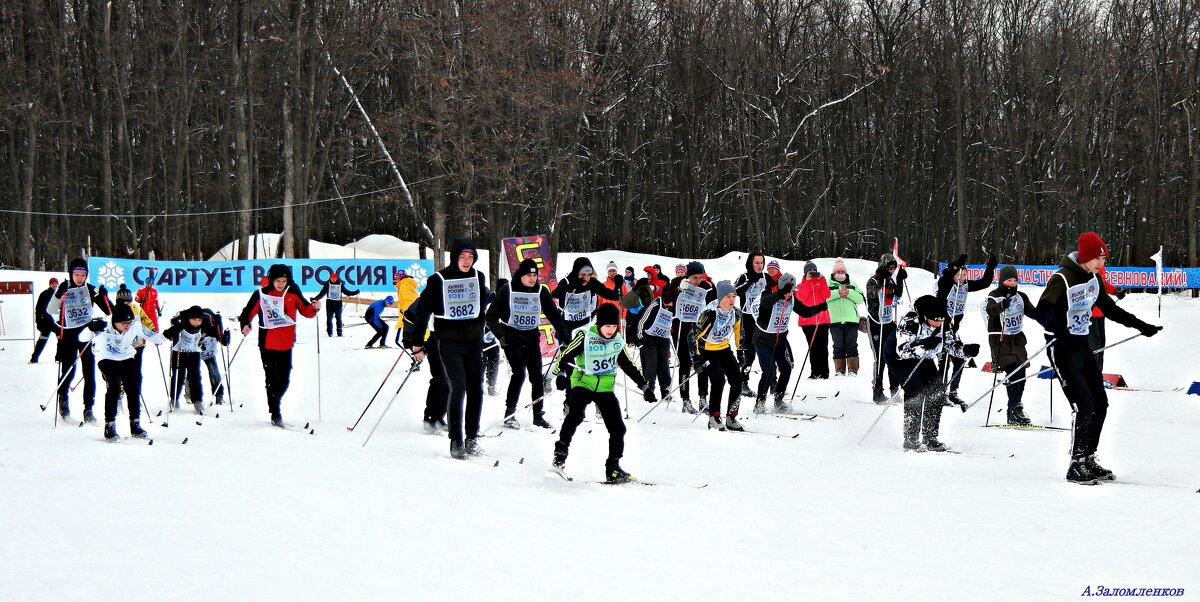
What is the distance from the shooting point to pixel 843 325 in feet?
50.2

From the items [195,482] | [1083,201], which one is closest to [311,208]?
[1083,201]

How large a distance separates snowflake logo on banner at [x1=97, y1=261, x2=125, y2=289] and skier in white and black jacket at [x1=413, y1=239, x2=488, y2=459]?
16.9m

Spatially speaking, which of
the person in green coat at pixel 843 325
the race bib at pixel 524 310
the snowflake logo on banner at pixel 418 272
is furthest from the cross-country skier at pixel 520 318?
the snowflake logo on banner at pixel 418 272

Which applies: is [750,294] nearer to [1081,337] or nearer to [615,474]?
[1081,337]

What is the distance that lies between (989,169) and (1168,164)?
654cm

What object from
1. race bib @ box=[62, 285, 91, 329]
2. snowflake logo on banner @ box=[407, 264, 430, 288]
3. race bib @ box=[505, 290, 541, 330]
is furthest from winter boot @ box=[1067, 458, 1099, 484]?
snowflake logo on banner @ box=[407, 264, 430, 288]

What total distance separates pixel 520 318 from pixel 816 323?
5.53m

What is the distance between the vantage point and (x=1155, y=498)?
6.81m

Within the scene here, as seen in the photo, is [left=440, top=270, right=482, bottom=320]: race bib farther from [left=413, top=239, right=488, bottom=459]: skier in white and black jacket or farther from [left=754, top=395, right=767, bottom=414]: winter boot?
[left=754, top=395, right=767, bottom=414]: winter boot

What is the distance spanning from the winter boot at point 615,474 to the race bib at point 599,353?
625 millimetres

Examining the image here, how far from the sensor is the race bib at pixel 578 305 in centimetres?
1121

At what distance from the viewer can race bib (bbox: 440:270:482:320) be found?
8359 millimetres

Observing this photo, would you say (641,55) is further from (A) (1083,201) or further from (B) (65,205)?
(B) (65,205)

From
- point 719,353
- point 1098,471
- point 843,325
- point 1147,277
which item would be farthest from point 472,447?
point 1147,277
